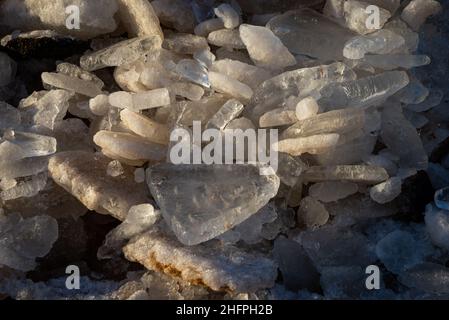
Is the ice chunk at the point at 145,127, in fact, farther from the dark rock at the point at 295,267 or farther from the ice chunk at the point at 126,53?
the dark rock at the point at 295,267

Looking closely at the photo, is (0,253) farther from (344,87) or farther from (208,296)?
(344,87)

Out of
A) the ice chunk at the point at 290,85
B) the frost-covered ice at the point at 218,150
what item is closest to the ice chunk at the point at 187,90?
the frost-covered ice at the point at 218,150

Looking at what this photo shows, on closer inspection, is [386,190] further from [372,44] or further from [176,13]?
[176,13]

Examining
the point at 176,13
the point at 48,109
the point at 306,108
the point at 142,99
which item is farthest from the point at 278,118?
the point at 48,109

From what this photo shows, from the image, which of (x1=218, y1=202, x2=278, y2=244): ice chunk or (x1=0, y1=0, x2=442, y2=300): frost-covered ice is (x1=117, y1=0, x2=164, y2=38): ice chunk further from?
(x1=218, y1=202, x2=278, y2=244): ice chunk

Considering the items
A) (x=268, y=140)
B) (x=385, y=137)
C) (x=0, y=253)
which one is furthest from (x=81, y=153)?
(x=385, y=137)

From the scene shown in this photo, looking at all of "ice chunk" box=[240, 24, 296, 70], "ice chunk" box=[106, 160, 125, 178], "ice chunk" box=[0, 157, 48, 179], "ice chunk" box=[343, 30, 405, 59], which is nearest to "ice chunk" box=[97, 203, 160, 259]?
"ice chunk" box=[106, 160, 125, 178]
